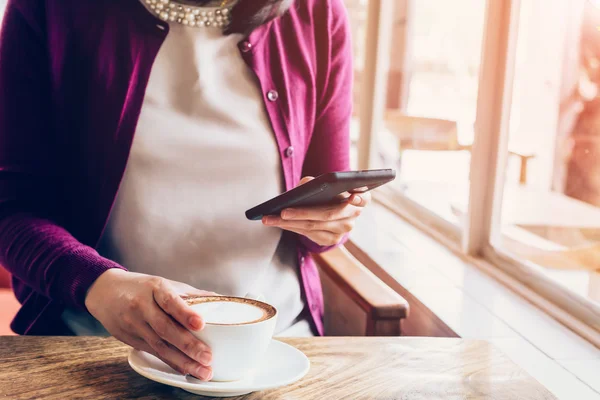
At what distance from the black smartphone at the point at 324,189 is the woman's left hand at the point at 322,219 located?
0.01m

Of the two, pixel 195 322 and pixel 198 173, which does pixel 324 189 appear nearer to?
pixel 195 322

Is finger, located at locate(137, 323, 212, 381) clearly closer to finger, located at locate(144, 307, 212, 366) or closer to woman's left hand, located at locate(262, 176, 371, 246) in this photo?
finger, located at locate(144, 307, 212, 366)

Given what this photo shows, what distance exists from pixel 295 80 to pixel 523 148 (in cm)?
72

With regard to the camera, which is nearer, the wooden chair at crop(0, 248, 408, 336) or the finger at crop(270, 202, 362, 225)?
the finger at crop(270, 202, 362, 225)

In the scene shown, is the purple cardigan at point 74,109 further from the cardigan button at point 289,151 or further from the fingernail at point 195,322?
the fingernail at point 195,322

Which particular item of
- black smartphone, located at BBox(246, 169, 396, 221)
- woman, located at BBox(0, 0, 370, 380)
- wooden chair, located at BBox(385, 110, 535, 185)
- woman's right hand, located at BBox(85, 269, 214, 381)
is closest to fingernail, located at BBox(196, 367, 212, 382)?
→ woman's right hand, located at BBox(85, 269, 214, 381)

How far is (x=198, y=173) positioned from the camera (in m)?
1.13

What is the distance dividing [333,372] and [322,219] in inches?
10.3

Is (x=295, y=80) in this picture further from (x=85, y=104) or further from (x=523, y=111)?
(x=523, y=111)

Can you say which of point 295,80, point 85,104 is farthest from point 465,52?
point 85,104

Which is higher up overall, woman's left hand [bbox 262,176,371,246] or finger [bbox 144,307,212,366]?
woman's left hand [bbox 262,176,371,246]

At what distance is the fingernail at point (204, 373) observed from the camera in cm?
70

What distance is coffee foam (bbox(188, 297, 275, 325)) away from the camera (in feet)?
2.35

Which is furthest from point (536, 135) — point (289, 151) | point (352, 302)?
point (289, 151)
